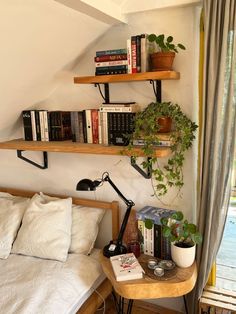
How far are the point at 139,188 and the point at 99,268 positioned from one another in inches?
23.5

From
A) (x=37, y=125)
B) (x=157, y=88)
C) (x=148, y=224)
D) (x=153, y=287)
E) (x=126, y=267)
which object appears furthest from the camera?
(x=37, y=125)

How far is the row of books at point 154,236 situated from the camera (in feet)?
6.03

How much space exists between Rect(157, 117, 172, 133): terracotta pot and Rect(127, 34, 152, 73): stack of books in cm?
31

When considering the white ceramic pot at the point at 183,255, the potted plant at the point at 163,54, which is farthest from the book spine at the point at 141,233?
the potted plant at the point at 163,54

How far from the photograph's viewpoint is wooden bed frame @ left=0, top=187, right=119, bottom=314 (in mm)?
1788

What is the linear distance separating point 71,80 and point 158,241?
1.28 metres

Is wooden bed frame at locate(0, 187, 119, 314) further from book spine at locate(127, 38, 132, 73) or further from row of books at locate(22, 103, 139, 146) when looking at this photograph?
book spine at locate(127, 38, 132, 73)

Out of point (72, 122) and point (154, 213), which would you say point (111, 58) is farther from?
point (154, 213)

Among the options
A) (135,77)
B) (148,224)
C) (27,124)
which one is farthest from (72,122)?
(148,224)

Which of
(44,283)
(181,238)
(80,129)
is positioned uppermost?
(80,129)

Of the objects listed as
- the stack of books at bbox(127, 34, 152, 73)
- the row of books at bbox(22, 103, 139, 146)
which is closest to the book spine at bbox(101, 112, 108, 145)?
the row of books at bbox(22, 103, 139, 146)

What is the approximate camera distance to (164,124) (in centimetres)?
175

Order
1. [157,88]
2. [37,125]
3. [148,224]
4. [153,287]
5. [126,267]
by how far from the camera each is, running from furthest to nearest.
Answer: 1. [37,125]
2. [157,88]
3. [148,224]
4. [126,267]
5. [153,287]

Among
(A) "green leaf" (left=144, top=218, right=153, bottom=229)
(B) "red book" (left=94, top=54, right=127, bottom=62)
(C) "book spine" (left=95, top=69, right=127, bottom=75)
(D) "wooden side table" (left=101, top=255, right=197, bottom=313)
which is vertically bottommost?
(D) "wooden side table" (left=101, top=255, right=197, bottom=313)
